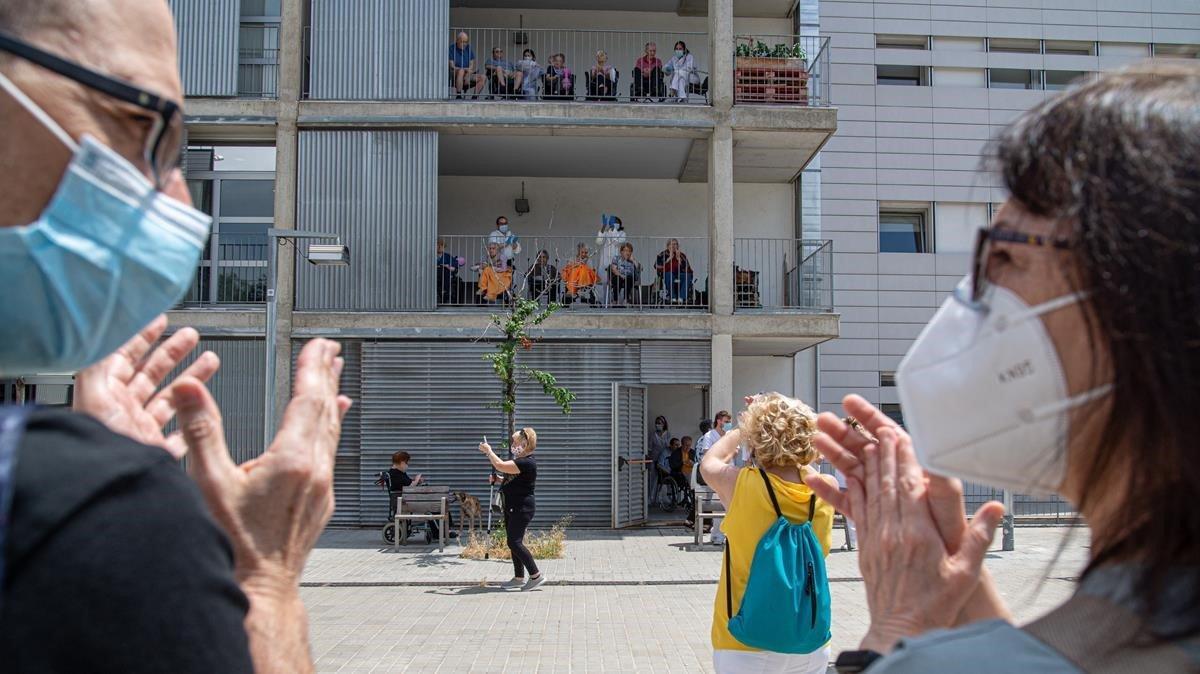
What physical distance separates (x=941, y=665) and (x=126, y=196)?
123 centimetres

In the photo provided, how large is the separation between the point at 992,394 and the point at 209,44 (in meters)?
18.5

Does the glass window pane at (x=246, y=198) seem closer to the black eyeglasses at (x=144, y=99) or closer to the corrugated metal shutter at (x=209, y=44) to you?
the corrugated metal shutter at (x=209, y=44)

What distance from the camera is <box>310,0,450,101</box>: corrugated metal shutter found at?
17016 millimetres

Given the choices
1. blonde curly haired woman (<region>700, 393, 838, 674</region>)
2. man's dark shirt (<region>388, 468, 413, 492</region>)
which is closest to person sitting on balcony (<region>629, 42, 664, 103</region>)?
man's dark shirt (<region>388, 468, 413, 492</region>)

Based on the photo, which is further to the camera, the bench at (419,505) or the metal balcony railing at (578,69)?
the metal balcony railing at (578,69)

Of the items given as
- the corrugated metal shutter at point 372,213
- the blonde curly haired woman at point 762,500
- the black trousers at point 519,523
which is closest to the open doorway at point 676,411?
the corrugated metal shutter at point 372,213

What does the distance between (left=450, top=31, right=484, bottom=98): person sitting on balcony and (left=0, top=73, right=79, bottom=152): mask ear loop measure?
17.1 metres

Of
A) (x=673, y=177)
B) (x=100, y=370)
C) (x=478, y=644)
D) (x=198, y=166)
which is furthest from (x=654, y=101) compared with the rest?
(x=100, y=370)

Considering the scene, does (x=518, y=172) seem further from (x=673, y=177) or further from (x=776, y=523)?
(x=776, y=523)

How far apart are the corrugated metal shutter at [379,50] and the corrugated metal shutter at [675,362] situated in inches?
241

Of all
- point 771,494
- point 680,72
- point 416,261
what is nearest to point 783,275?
point 680,72

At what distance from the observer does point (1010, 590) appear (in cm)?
1121

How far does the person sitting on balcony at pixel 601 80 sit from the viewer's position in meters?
18.2

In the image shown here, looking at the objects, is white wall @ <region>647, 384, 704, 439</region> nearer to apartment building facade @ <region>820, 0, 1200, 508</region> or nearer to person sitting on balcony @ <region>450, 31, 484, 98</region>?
apartment building facade @ <region>820, 0, 1200, 508</region>
